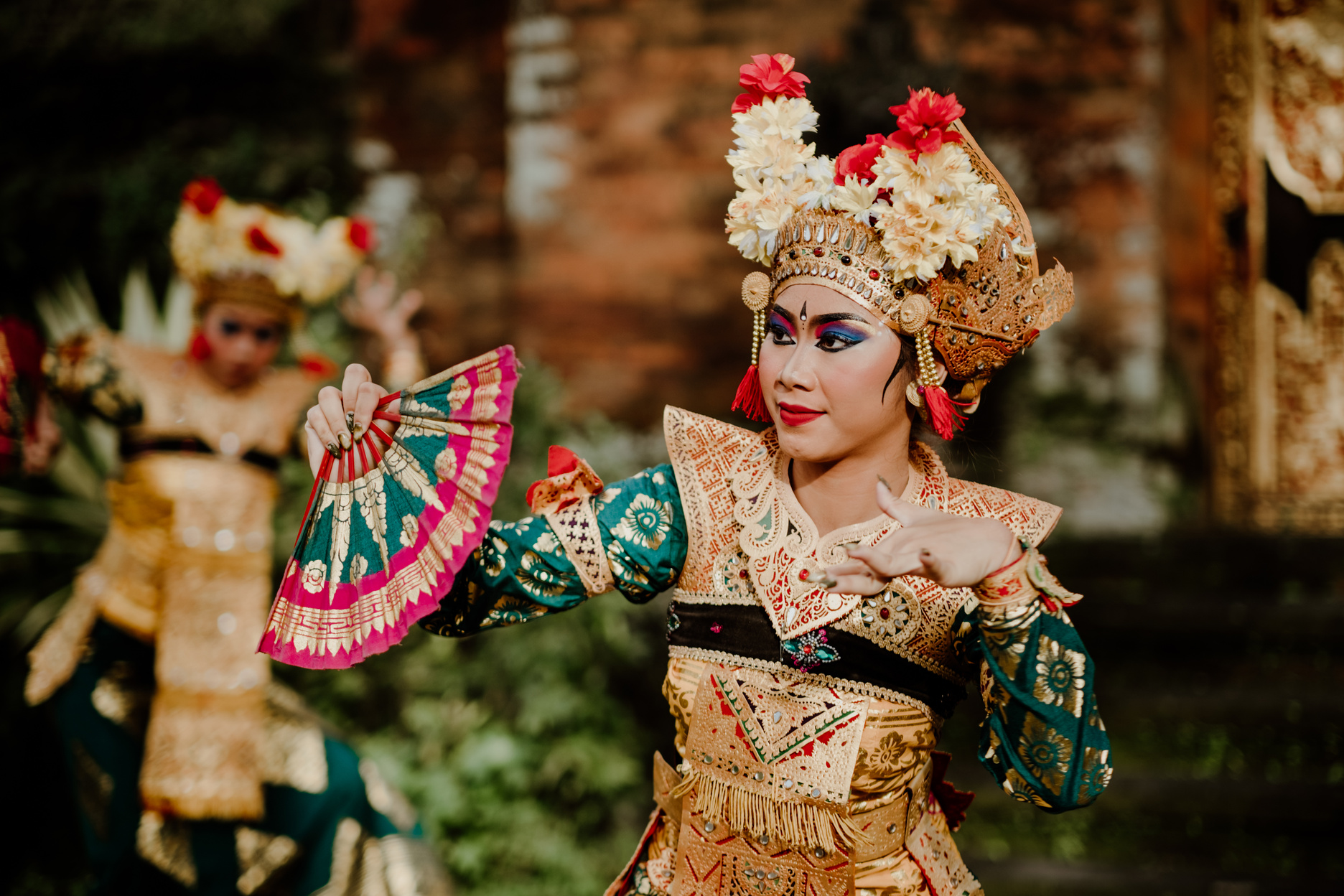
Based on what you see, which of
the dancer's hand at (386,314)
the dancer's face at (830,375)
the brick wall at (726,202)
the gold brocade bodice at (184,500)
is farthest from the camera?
the brick wall at (726,202)

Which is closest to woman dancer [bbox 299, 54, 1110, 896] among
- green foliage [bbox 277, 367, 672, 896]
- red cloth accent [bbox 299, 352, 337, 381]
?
red cloth accent [bbox 299, 352, 337, 381]

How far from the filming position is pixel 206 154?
18.6ft

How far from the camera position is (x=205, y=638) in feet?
11.2

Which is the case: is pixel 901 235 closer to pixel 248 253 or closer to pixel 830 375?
pixel 830 375

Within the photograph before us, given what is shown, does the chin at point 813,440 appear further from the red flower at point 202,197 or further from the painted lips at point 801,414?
the red flower at point 202,197

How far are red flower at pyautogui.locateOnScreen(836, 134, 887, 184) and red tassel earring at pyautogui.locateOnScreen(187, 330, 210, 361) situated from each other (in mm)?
2548

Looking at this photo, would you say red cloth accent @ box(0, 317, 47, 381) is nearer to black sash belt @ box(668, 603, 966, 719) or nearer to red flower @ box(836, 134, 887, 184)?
black sash belt @ box(668, 603, 966, 719)

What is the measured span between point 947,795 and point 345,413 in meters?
1.29

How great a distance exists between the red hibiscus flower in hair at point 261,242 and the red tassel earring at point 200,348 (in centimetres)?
36

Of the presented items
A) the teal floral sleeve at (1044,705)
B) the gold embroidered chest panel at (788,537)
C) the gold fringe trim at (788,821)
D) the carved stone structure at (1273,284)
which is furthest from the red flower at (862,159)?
the carved stone structure at (1273,284)

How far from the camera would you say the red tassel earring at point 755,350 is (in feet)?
6.09

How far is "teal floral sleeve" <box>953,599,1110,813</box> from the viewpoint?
1.50m

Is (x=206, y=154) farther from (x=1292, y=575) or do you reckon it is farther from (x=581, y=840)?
(x=1292, y=575)

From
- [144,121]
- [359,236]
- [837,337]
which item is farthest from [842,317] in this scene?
[144,121]
